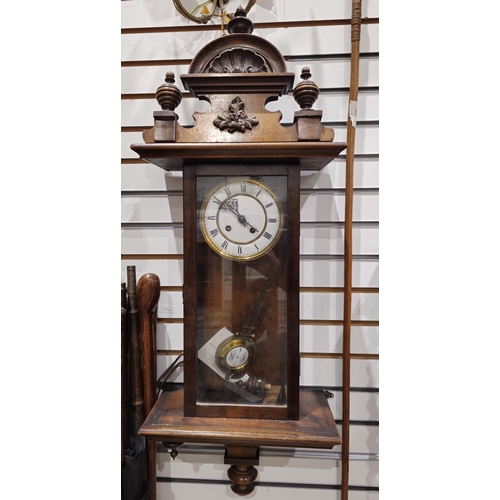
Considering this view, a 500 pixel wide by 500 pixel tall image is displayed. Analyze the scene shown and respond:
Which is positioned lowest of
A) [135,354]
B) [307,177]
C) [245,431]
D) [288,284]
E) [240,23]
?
[245,431]

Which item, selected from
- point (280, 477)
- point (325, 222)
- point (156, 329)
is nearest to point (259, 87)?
point (325, 222)

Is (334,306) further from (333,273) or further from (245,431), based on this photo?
(245,431)

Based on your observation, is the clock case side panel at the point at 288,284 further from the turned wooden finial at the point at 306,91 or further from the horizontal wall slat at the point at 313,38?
the horizontal wall slat at the point at 313,38

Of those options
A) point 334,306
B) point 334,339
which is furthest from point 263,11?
point 334,339

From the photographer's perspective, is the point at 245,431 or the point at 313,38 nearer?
the point at 245,431

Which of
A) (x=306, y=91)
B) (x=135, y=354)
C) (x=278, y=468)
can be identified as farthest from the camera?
(x=278, y=468)

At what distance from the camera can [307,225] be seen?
1.05m

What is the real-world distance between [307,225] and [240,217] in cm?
32

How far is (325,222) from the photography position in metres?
1.04

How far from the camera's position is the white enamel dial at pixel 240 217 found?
0.81 metres

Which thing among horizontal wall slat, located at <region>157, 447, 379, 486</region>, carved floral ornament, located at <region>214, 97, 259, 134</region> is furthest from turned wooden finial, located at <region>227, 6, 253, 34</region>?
horizontal wall slat, located at <region>157, 447, 379, 486</region>

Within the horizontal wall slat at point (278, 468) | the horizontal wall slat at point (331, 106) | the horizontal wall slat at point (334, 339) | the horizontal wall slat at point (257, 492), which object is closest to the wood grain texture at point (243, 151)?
the horizontal wall slat at point (331, 106)

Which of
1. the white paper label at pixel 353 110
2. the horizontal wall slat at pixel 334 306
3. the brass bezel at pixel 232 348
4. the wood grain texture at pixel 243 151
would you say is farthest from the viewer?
the horizontal wall slat at pixel 334 306

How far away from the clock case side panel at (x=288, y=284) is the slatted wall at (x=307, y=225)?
25cm
